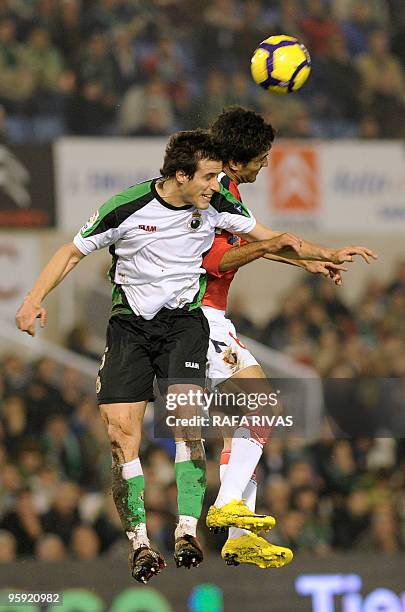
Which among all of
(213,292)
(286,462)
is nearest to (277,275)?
(286,462)

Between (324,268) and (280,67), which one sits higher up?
(280,67)

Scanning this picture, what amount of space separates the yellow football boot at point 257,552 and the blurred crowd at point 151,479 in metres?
4.58

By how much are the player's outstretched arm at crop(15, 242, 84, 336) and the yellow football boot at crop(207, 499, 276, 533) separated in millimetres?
1607

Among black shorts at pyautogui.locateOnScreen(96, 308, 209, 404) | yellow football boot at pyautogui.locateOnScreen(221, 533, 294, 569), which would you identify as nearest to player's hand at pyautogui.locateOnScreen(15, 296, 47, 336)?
black shorts at pyautogui.locateOnScreen(96, 308, 209, 404)

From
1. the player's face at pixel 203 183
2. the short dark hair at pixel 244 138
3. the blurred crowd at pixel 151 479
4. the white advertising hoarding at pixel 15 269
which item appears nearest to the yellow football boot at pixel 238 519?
the player's face at pixel 203 183

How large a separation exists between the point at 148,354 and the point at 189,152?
1302mm

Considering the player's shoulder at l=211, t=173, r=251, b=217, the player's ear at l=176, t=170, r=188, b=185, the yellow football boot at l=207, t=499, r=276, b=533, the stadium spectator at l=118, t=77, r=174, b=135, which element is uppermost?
the stadium spectator at l=118, t=77, r=174, b=135

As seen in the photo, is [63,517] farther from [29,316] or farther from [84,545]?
[29,316]

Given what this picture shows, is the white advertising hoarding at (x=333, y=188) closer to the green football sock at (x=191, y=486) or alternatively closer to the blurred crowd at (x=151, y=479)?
the blurred crowd at (x=151, y=479)

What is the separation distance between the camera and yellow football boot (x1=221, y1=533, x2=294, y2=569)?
8555 mm

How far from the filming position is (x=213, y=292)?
29.5 feet

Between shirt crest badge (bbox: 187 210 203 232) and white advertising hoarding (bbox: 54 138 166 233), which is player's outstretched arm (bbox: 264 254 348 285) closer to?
shirt crest badge (bbox: 187 210 203 232)

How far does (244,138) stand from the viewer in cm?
870

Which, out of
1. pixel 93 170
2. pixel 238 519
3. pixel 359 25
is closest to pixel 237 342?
pixel 238 519
